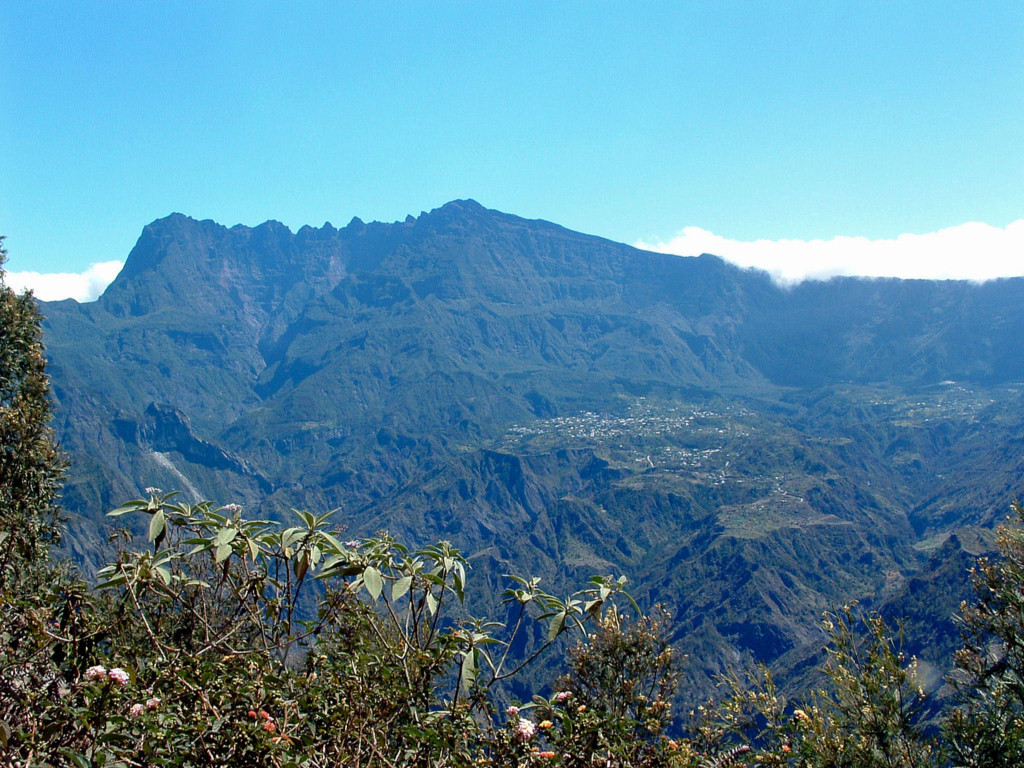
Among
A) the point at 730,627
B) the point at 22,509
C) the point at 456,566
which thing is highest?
the point at 456,566

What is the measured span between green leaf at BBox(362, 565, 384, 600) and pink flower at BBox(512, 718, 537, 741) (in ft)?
3.41

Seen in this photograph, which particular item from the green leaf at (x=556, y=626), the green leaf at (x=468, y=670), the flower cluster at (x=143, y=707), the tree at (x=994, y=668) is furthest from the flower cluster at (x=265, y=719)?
the tree at (x=994, y=668)

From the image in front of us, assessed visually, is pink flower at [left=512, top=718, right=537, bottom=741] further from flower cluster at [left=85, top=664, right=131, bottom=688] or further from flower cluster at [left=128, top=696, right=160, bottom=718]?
flower cluster at [left=85, top=664, right=131, bottom=688]

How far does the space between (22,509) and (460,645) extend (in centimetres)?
1490

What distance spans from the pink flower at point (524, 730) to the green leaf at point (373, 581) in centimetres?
104

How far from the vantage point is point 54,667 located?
16.6 ft

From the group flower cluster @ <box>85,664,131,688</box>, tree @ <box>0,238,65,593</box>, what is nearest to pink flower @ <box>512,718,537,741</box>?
flower cluster @ <box>85,664,131,688</box>

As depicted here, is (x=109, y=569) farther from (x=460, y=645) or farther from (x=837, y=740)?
(x=837, y=740)

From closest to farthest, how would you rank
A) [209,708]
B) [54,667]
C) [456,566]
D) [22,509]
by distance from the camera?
[209,708] → [456,566] → [54,667] → [22,509]

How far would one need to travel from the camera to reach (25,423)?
15.7 meters

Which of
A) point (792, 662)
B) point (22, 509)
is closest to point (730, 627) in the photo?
point (792, 662)

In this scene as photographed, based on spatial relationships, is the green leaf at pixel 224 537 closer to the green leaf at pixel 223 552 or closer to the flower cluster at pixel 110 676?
the green leaf at pixel 223 552

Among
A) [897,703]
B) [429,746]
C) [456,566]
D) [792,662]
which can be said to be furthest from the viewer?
[792,662]

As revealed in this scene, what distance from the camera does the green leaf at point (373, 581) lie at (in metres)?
3.84
